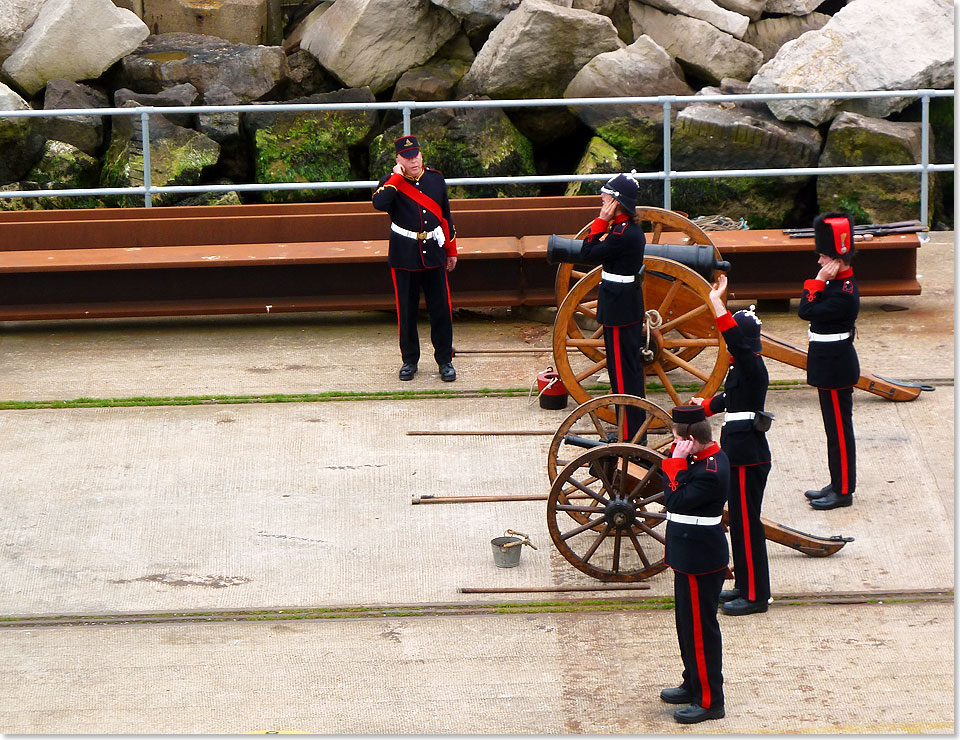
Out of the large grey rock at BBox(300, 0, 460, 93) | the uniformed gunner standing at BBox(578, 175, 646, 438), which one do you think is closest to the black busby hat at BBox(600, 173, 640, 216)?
the uniformed gunner standing at BBox(578, 175, 646, 438)

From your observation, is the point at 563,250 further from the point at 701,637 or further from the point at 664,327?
the point at 701,637

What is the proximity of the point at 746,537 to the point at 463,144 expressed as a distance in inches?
356

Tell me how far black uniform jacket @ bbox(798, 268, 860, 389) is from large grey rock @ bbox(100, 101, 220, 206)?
8548mm

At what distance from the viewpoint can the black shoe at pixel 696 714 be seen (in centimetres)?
578

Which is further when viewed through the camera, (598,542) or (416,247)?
(416,247)

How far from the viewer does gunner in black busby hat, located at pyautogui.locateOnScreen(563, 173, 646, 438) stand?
8.05 meters

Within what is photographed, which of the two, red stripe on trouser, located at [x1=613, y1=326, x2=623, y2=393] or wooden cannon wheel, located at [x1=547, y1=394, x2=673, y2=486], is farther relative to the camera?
red stripe on trouser, located at [x1=613, y1=326, x2=623, y2=393]

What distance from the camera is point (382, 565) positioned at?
7.31m

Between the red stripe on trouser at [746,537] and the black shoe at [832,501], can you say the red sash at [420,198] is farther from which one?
the red stripe on trouser at [746,537]

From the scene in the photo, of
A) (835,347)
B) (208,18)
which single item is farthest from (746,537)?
(208,18)

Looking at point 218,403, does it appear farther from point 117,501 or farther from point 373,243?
point 373,243

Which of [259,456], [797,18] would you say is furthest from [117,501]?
[797,18]

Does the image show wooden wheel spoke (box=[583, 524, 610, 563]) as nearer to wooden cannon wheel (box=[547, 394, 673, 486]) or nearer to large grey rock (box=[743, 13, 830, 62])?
wooden cannon wheel (box=[547, 394, 673, 486])

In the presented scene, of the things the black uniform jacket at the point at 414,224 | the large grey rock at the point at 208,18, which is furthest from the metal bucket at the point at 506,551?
the large grey rock at the point at 208,18
